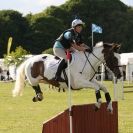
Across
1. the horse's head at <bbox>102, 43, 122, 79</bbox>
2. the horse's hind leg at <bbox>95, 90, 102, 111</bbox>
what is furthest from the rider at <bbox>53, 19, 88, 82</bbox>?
the horse's hind leg at <bbox>95, 90, 102, 111</bbox>

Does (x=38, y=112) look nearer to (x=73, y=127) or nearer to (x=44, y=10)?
(x=73, y=127)

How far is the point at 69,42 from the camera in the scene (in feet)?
38.6

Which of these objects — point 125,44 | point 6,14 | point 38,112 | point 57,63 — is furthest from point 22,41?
point 57,63

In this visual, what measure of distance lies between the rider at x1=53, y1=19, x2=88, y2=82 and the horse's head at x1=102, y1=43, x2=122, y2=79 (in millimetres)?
499

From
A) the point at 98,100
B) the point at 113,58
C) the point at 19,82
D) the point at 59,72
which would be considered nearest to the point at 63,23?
the point at 19,82

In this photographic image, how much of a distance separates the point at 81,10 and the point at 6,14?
1283cm

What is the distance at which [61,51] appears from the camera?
11.9 m

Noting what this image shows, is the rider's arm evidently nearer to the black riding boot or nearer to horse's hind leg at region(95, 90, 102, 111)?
the black riding boot

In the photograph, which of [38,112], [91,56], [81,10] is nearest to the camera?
[91,56]

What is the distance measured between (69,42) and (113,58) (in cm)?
102

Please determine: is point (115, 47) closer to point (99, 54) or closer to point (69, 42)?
point (99, 54)

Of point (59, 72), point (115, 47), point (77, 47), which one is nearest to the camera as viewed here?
point (77, 47)

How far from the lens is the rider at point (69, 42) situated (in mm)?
11438

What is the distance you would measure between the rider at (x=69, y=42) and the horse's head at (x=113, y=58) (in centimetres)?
50
